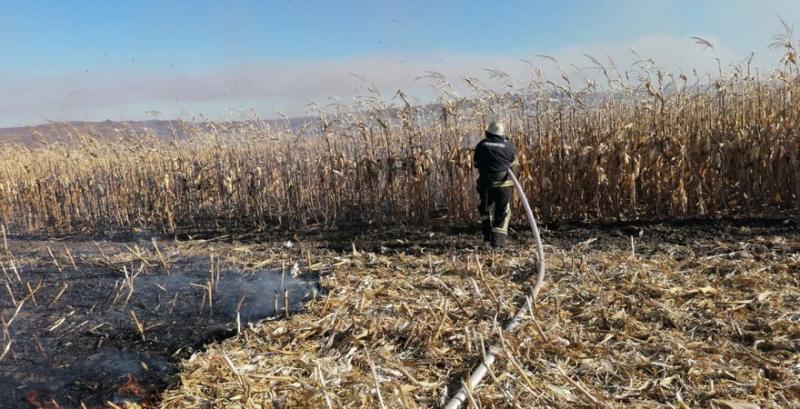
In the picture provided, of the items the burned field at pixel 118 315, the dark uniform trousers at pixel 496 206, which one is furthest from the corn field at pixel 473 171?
the burned field at pixel 118 315

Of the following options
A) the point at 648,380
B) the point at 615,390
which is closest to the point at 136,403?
the point at 615,390

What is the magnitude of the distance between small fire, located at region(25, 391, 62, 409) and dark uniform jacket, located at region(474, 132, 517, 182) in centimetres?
471

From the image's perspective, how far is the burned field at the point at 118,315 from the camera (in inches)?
144

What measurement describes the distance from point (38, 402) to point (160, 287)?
217 centimetres

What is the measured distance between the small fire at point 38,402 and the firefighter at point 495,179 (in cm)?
464

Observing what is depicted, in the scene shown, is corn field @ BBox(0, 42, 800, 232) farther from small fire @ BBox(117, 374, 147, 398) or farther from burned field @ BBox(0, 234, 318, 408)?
small fire @ BBox(117, 374, 147, 398)

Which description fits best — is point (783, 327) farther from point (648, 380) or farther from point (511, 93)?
point (511, 93)

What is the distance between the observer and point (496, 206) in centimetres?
648

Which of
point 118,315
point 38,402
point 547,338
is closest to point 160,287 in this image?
point 118,315

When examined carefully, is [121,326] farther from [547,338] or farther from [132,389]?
[547,338]

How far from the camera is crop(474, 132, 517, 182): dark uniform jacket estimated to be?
6.27 metres

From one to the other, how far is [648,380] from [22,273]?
7145 mm

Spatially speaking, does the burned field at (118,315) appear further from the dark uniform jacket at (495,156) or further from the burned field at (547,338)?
the dark uniform jacket at (495,156)

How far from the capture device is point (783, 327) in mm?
3689
